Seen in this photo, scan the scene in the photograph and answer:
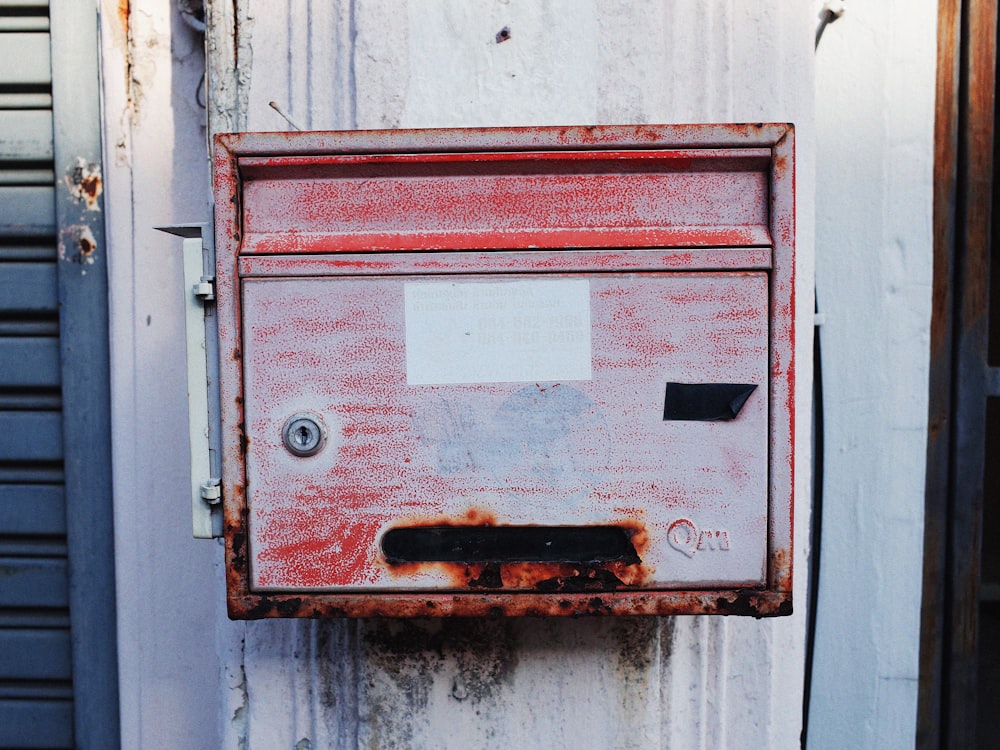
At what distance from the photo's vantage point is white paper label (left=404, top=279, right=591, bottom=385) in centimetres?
90

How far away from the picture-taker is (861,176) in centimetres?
146

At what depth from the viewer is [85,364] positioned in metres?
1.43

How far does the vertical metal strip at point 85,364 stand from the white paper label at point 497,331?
0.92 m

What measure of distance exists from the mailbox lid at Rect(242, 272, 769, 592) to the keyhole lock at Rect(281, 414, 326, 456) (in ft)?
0.03

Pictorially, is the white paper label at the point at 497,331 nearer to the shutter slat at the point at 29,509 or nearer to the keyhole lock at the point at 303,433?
the keyhole lock at the point at 303,433

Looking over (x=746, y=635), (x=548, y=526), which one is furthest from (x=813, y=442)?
(x=548, y=526)

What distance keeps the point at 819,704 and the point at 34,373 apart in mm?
1906

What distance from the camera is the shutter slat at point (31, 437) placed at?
145cm

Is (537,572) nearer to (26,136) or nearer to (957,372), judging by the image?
(957,372)

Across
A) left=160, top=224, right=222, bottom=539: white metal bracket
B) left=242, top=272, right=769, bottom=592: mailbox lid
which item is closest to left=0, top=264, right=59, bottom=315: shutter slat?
left=160, top=224, right=222, bottom=539: white metal bracket

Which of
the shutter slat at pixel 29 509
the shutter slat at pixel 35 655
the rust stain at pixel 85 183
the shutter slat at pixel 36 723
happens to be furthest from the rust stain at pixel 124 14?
the shutter slat at pixel 36 723

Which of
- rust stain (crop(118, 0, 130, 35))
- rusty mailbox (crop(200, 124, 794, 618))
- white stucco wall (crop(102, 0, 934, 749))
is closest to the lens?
rusty mailbox (crop(200, 124, 794, 618))

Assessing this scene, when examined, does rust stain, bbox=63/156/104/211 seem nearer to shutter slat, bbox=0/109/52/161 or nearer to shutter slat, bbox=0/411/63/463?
shutter slat, bbox=0/109/52/161

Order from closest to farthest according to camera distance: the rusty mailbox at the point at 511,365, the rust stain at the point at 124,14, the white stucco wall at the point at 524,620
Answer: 1. the rusty mailbox at the point at 511,365
2. the white stucco wall at the point at 524,620
3. the rust stain at the point at 124,14
